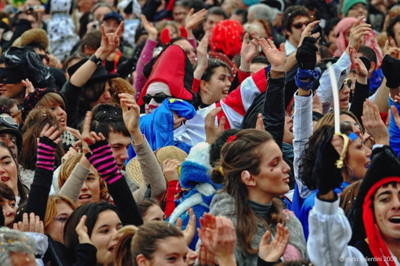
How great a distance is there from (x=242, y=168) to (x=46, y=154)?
4.17 feet

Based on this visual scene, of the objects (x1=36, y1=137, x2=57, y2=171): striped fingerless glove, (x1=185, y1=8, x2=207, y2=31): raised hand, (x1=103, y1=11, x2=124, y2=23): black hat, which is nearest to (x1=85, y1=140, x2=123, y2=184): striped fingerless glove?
(x1=36, y1=137, x2=57, y2=171): striped fingerless glove

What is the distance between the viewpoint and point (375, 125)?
23.5 ft

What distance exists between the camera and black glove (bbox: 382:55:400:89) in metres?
9.22

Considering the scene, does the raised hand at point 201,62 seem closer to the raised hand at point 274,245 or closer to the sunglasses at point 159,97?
the sunglasses at point 159,97

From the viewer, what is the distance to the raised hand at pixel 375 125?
23.4ft

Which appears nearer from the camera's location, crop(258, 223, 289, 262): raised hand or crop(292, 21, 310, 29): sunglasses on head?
crop(258, 223, 289, 262): raised hand

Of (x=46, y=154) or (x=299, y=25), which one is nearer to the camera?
(x=46, y=154)

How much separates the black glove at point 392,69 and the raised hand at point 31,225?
3191 millimetres

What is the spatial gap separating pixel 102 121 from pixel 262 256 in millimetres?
3257

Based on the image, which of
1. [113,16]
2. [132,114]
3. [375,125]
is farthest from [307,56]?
[113,16]

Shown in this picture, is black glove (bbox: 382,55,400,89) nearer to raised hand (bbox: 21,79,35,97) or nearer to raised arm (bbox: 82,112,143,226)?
raised arm (bbox: 82,112,143,226)

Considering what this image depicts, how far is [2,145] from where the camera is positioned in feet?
28.7

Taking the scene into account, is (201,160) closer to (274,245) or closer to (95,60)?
(274,245)

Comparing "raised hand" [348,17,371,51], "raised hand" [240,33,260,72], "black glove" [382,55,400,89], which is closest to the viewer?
"black glove" [382,55,400,89]
